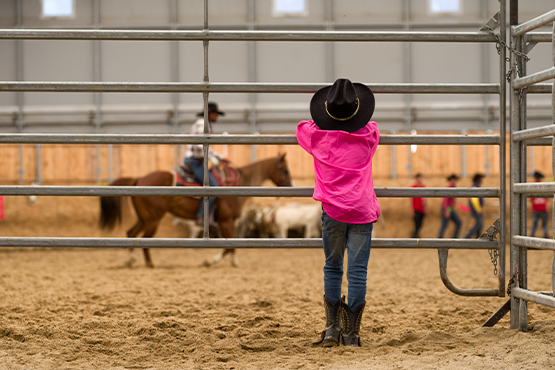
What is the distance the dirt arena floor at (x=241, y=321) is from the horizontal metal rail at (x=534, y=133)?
3.27 ft

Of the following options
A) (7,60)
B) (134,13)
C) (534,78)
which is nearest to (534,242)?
(534,78)

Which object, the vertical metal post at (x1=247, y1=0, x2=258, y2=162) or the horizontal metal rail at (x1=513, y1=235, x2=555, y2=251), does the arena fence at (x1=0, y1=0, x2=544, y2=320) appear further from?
the vertical metal post at (x1=247, y1=0, x2=258, y2=162)

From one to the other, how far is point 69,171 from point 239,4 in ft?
19.5

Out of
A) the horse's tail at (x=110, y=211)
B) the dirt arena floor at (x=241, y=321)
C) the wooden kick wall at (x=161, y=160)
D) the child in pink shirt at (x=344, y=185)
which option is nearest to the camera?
the dirt arena floor at (x=241, y=321)

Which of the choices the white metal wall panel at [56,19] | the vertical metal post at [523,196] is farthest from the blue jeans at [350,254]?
the white metal wall panel at [56,19]

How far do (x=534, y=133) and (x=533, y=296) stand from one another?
83 centimetres

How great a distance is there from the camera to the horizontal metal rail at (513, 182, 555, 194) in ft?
8.84

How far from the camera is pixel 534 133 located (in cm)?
286

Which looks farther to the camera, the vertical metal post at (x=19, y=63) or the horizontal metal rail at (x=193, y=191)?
the vertical metal post at (x=19, y=63)

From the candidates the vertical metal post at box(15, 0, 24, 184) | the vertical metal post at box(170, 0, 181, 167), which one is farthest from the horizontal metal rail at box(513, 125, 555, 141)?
the vertical metal post at box(15, 0, 24, 184)

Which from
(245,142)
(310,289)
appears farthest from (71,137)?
(310,289)

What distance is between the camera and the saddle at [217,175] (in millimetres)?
7762

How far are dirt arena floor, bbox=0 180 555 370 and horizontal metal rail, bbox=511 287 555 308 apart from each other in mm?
174

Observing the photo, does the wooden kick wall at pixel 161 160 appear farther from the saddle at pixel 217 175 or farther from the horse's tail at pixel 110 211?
the saddle at pixel 217 175
